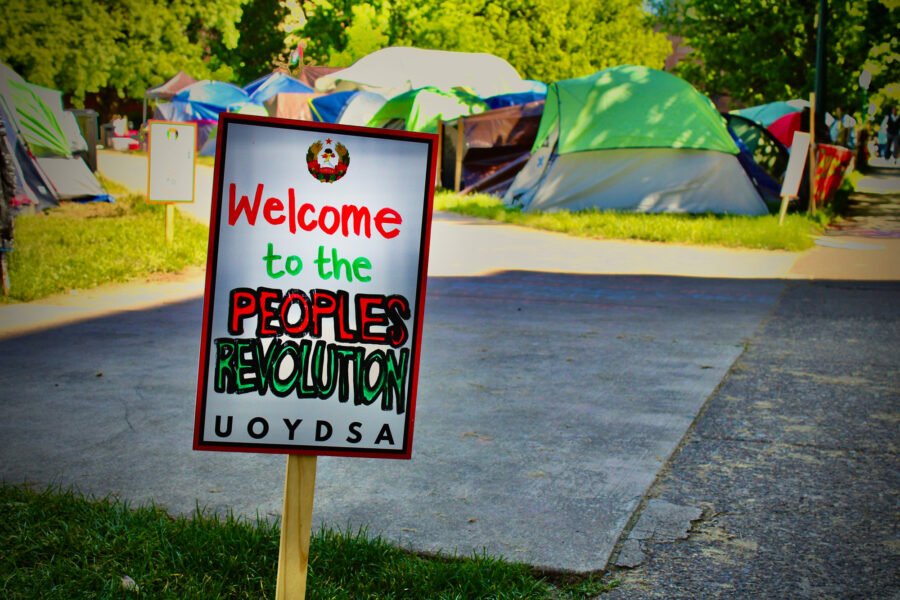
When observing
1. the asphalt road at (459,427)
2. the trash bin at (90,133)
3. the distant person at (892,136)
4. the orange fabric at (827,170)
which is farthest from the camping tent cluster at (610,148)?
the distant person at (892,136)

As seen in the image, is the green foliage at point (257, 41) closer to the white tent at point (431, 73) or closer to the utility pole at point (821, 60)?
the white tent at point (431, 73)

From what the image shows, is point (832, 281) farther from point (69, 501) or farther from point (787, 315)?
point (69, 501)

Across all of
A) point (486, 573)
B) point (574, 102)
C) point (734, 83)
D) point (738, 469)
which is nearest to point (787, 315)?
point (738, 469)

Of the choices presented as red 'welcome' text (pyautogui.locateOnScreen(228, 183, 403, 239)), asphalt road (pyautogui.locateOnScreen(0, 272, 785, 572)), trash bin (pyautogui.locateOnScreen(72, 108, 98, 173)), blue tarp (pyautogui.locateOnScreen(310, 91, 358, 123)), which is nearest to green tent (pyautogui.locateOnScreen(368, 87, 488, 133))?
blue tarp (pyautogui.locateOnScreen(310, 91, 358, 123))

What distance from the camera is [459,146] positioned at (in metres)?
20.0

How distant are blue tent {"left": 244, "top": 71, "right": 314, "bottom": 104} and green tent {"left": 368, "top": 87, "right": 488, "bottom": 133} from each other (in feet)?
47.4

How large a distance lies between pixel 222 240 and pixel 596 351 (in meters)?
4.48

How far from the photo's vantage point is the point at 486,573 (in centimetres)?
313

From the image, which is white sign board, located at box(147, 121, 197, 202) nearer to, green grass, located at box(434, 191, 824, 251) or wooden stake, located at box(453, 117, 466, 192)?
green grass, located at box(434, 191, 824, 251)

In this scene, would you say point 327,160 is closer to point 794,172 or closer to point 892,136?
point 794,172

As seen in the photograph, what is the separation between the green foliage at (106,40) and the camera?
35500 mm

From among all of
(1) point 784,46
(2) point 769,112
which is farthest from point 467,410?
(1) point 784,46

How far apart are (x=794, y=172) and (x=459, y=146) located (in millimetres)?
7163

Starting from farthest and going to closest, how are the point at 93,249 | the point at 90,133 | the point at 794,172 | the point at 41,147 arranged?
1. the point at 90,133
2. the point at 41,147
3. the point at 794,172
4. the point at 93,249
